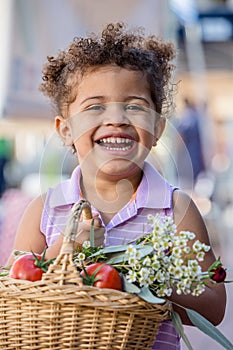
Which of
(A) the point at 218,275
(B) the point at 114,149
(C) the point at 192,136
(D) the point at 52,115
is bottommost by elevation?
(A) the point at 218,275

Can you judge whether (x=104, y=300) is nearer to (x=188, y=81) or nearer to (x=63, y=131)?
(x=63, y=131)

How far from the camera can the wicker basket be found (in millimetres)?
1755

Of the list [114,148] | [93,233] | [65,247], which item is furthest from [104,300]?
[114,148]

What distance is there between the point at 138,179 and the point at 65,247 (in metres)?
0.56

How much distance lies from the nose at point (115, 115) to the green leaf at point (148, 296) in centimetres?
48

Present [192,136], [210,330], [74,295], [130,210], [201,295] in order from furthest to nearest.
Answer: [192,136]
[130,210]
[201,295]
[210,330]
[74,295]

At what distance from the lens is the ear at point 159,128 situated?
2271 millimetres

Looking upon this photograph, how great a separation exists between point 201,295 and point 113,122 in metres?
0.46

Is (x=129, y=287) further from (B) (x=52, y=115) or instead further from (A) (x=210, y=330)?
(B) (x=52, y=115)

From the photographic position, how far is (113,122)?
6.98ft

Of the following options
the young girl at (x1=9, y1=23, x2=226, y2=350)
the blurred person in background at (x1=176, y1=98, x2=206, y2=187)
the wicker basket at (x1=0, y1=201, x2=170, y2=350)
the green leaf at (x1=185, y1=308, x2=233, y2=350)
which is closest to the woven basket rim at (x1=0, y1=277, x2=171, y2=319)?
the wicker basket at (x1=0, y1=201, x2=170, y2=350)

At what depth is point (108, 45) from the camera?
7.72ft

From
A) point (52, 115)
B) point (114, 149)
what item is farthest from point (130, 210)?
point (52, 115)

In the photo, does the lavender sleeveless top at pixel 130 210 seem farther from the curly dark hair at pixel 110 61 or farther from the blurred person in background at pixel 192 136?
the blurred person in background at pixel 192 136
